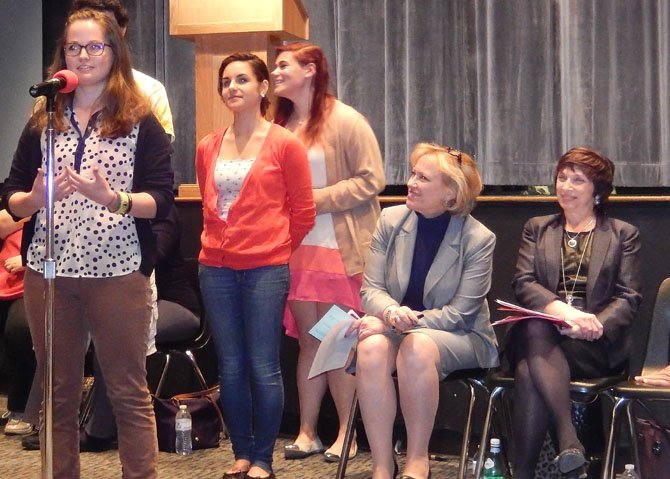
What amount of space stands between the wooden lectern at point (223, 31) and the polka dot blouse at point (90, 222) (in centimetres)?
160

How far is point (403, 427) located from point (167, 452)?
1000mm

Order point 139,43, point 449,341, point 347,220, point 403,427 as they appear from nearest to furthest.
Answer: point 449,341, point 347,220, point 403,427, point 139,43

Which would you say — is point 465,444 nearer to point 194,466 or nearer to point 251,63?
point 194,466

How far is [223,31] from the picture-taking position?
14.1 ft

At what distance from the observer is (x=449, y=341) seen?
3.37 meters

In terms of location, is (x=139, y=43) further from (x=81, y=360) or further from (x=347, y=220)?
(x=81, y=360)

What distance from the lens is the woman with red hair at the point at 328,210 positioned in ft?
12.8

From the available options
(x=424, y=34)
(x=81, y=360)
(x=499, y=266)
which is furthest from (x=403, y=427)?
(x=424, y=34)

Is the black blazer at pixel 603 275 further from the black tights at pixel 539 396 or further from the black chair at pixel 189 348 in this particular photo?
the black chair at pixel 189 348

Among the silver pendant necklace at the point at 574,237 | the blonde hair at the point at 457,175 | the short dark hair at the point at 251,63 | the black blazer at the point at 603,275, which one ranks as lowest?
the black blazer at the point at 603,275

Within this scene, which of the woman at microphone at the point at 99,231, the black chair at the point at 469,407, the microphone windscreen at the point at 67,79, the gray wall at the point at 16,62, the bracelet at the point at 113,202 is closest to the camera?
the microphone windscreen at the point at 67,79

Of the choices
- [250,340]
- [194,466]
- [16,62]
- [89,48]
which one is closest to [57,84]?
[89,48]

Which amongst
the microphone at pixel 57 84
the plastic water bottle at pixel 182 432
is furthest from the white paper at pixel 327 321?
the microphone at pixel 57 84

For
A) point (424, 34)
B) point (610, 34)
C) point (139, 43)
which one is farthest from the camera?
point (139, 43)
